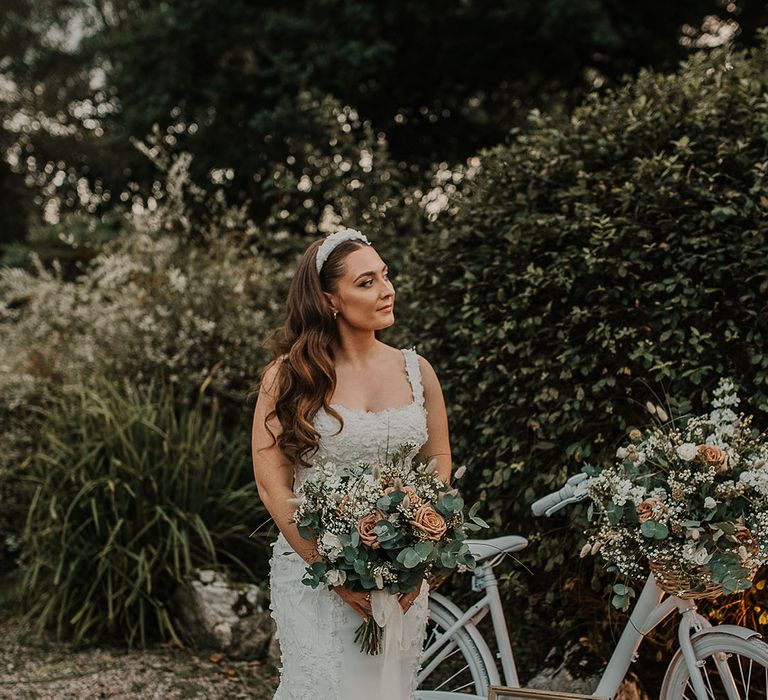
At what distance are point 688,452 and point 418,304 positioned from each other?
2.07 m

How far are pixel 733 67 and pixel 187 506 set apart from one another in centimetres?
414

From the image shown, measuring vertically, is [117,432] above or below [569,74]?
below

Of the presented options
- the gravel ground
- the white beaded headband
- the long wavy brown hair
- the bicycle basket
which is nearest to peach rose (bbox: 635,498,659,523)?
the bicycle basket

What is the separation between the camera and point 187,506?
5.48 meters

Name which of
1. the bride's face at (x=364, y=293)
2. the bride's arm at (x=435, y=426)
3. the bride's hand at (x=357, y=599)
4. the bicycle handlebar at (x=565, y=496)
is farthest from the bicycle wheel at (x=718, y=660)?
the bride's face at (x=364, y=293)

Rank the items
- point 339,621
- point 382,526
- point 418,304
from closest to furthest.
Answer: point 382,526 < point 339,621 < point 418,304

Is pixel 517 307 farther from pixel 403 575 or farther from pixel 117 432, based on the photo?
pixel 117 432

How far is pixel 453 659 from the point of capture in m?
3.59

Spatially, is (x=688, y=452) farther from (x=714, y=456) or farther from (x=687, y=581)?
(x=687, y=581)

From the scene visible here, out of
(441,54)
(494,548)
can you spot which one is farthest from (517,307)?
(441,54)

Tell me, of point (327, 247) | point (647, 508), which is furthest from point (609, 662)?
point (327, 247)

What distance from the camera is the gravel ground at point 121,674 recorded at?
4.41 metres

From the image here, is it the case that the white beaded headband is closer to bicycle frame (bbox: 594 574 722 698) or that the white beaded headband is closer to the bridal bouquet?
the bridal bouquet

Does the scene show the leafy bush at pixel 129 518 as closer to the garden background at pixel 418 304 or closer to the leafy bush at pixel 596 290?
the garden background at pixel 418 304
